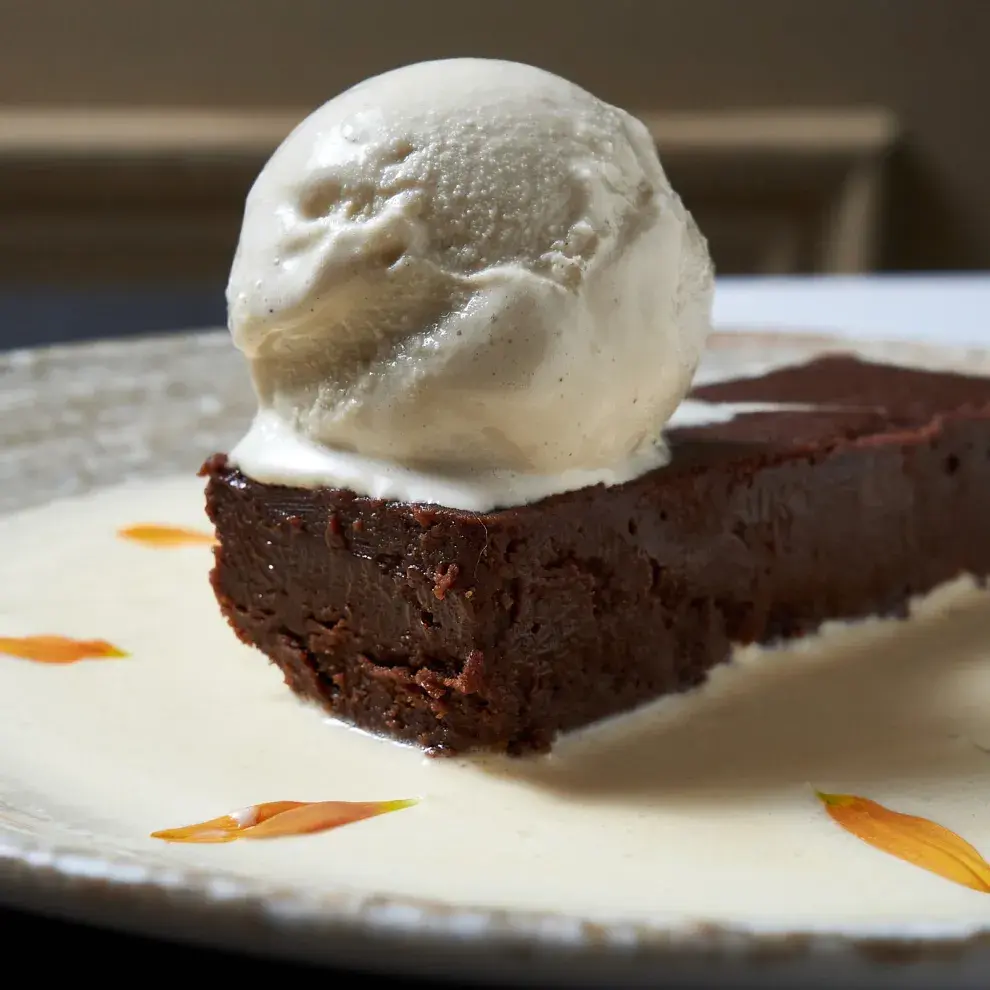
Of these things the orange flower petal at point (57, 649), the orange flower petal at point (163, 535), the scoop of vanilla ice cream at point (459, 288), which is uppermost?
the scoop of vanilla ice cream at point (459, 288)

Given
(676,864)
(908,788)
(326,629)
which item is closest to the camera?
(676,864)

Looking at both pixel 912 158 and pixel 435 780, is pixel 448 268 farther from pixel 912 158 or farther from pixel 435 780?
pixel 912 158

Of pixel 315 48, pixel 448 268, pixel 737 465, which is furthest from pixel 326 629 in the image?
pixel 315 48

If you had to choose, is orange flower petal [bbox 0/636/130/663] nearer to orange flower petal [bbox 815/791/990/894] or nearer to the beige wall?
orange flower petal [bbox 815/791/990/894]

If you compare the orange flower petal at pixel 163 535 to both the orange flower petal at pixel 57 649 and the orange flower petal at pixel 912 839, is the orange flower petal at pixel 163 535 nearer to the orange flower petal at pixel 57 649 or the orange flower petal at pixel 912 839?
the orange flower petal at pixel 57 649

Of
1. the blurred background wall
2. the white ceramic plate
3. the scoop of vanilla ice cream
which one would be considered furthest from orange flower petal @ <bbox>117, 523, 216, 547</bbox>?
the blurred background wall

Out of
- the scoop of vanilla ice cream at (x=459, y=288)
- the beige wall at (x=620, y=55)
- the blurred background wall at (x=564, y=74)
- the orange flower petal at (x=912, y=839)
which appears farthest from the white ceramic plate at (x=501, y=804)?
the beige wall at (x=620, y=55)
